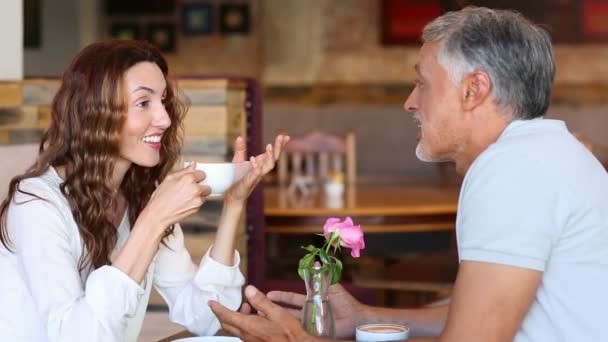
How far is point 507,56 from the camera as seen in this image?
1.67 metres

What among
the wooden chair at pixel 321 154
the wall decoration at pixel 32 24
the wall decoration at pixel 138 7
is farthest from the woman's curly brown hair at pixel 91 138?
the wall decoration at pixel 138 7

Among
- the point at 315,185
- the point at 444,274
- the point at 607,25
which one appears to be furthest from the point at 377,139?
the point at 444,274

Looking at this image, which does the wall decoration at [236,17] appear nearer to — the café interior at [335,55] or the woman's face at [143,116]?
the café interior at [335,55]

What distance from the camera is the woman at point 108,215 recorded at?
5.88 ft

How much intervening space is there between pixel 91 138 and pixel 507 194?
897 mm

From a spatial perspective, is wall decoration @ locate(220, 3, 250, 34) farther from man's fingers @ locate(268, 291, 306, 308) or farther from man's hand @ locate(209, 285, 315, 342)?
man's hand @ locate(209, 285, 315, 342)

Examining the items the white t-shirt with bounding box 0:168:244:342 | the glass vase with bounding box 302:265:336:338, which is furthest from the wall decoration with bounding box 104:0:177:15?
the glass vase with bounding box 302:265:336:338

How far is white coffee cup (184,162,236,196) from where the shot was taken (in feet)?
6.05

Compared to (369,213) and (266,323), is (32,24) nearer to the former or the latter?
(369,213)

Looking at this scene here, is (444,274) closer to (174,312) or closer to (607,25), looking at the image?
(174,312)

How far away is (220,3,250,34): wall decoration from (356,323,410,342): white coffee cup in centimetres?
750

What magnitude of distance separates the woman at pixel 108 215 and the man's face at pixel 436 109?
0.41 metres

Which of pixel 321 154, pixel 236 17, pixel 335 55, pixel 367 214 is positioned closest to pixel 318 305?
pixel 367 214

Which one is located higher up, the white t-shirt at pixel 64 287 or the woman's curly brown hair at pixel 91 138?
the woman's curly brown hair at pixel 91 138
